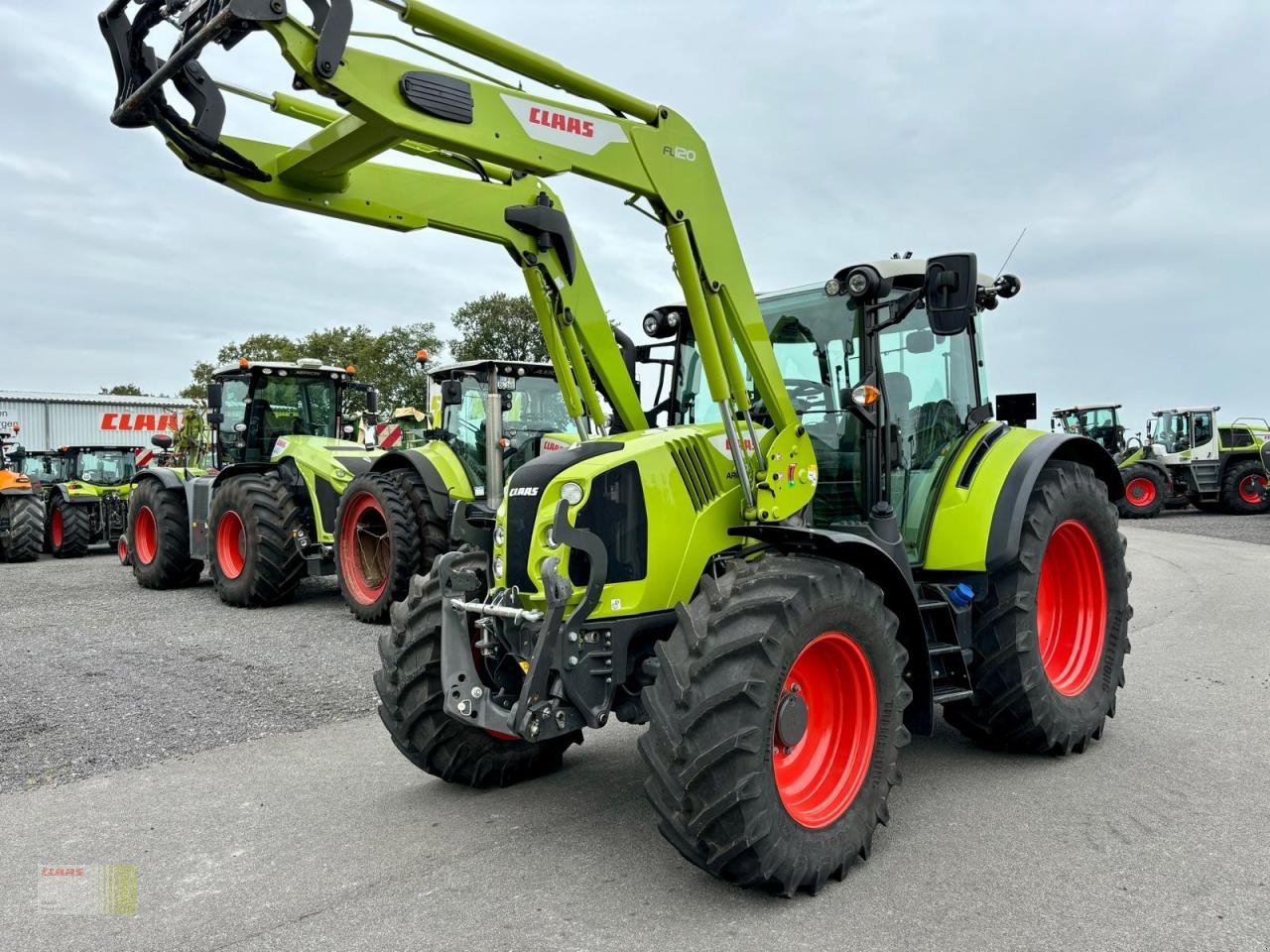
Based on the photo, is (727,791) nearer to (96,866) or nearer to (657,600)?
(657,600)

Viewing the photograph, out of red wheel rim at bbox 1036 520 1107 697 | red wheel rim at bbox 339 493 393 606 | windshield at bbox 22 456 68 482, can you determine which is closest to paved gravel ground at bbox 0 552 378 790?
red wheel rim at bbox 339 493 393 606

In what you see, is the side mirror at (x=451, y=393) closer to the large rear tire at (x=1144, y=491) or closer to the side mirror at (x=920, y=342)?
the side mirror at (x=920, y=342)

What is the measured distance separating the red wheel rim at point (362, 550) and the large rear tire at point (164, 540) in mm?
3665

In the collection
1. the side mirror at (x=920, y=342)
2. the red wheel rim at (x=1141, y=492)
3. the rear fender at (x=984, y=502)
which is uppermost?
the side mirror at (x=920, y=342)

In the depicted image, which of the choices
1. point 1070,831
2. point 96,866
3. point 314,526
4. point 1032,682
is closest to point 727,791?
point 1070,831

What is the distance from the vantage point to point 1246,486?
23250 millimetres

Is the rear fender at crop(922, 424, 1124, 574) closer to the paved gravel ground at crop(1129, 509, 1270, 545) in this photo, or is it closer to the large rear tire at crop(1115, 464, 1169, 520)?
the paved gravel ground at crop(1129, 509, 1270, 545)

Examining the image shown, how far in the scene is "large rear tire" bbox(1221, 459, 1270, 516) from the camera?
75.6ft

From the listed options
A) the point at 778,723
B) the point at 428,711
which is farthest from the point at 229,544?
the point at 778,723

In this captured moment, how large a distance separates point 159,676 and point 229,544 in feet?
14.1

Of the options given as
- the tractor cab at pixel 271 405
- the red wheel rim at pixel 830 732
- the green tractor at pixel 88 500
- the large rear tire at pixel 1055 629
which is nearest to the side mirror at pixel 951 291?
the large rear tire at pixel 1055 629

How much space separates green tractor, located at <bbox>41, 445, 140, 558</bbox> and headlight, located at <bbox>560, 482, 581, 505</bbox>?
1543 cm

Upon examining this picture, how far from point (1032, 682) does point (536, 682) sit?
2.54m

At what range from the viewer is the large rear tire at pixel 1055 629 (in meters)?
4.64
